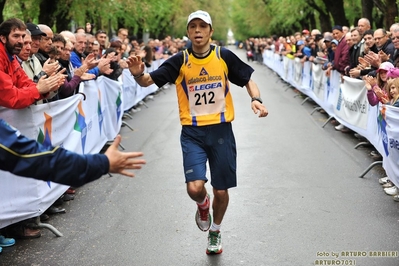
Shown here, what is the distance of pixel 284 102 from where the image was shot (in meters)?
18.8

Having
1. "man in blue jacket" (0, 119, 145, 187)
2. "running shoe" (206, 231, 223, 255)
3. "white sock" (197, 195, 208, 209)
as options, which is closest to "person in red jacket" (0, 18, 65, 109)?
"white sock" (197, 195, 208, 209)

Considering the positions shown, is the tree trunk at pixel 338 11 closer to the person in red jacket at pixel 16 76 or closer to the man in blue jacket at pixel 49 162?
the person in red jacket at pixel 16 76

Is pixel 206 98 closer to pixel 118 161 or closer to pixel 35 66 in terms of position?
pixel 118 161

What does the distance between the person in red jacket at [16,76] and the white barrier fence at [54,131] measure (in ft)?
0.61

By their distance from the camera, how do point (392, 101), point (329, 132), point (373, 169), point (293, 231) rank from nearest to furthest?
point (293, 231), point (392, 101), point (373, 169), point (329, 132)

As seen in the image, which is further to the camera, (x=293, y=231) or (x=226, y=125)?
(x=293, y=231)

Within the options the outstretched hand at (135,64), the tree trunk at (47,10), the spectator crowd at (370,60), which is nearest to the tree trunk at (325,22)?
the spectator crowd at (370,60)

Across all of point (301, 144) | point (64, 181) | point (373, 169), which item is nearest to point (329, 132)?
point (301, 144)

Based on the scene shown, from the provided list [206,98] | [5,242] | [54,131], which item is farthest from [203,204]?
[54,131]

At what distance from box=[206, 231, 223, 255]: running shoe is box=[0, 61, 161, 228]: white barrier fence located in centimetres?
183

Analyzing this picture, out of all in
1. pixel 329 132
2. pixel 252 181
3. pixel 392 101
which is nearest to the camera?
pixel 392 101

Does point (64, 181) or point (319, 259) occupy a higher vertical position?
point (64, 181)

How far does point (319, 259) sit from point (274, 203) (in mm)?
1874

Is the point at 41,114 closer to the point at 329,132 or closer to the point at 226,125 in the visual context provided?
the point at 226,125
